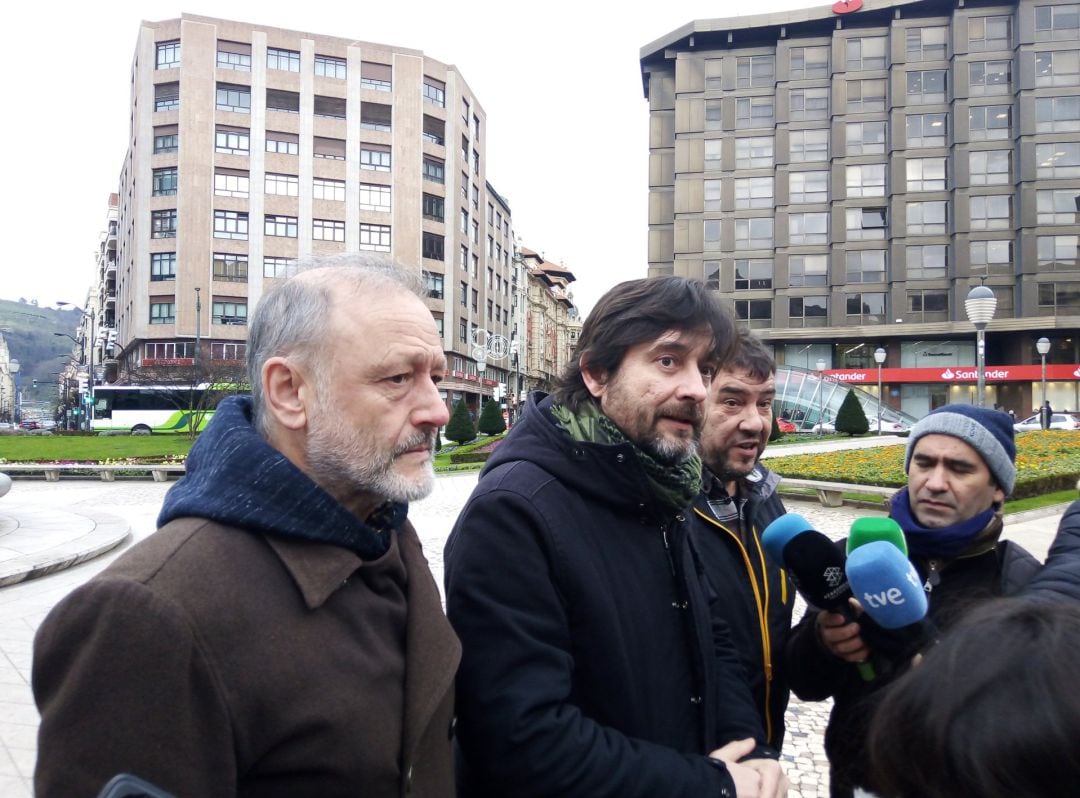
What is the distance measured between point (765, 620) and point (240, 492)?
6.41ft

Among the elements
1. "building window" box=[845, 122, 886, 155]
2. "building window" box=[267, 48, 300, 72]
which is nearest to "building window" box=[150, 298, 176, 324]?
"building window" box=[267, 48, 300, 72]

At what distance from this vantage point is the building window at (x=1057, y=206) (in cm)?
4309

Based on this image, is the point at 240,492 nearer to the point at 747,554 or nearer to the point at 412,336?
the point at 412,336

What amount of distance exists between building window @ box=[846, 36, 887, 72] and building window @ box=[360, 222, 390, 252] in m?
32.4

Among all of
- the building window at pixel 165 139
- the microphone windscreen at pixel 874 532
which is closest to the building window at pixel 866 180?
the building window at pixel 165 139

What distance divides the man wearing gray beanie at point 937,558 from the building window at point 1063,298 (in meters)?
49.8

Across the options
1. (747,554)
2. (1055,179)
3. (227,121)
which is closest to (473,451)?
(747,554)

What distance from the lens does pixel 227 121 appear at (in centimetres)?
4684

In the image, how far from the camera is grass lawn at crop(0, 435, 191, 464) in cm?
2300

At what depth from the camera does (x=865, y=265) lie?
4644 cm

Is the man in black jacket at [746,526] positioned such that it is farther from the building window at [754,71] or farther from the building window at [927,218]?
the building window at [754,71]

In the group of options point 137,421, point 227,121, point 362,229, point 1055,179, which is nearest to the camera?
point 137,421

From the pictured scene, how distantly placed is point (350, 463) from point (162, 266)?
51.9 metres

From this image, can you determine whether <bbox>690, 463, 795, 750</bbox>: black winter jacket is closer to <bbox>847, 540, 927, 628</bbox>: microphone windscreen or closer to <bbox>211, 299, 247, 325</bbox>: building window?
<bbox>847, 540, 927, 628</bbox>: microphone windscreen
